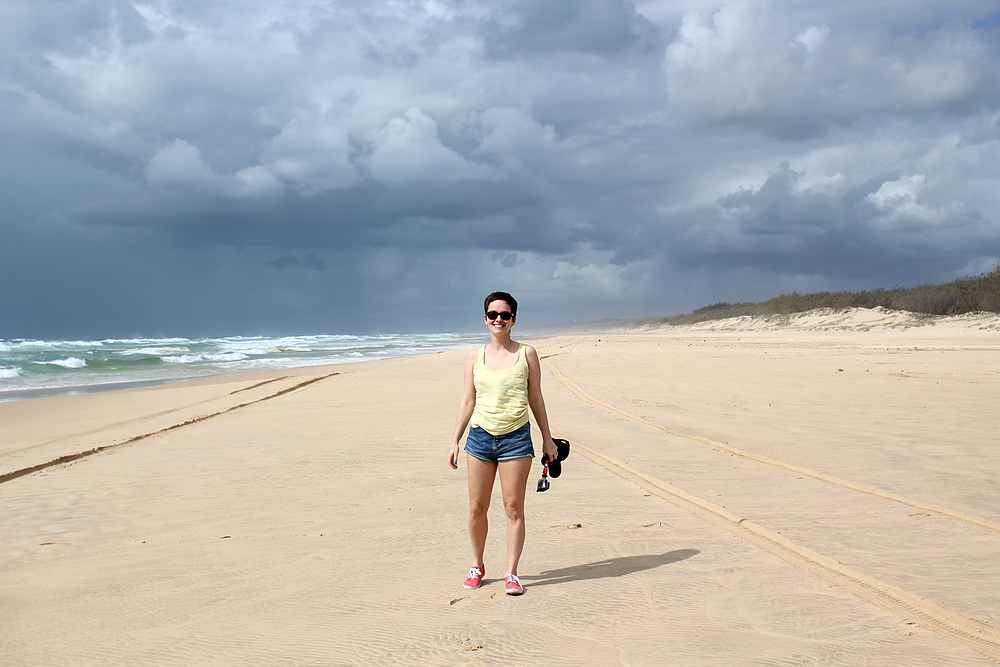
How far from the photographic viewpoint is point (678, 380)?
15477 millimetres

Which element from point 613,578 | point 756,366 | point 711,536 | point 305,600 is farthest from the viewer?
point 756,366

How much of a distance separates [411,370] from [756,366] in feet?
35.1

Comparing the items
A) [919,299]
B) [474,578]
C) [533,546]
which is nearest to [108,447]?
[533,546]

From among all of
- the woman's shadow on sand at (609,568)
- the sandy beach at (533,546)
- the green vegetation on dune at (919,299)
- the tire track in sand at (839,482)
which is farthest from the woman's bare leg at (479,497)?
the green vegetation on dune at (919,299)

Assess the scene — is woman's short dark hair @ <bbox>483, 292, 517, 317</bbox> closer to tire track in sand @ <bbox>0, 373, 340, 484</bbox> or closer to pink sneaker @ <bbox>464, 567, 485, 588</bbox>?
pink sneaker @ <bbox>464, 567, 485, 588</bbox>

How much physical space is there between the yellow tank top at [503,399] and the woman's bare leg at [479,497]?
0.21 meters

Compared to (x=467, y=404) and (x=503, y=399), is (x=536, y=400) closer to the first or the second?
(x=503, y=399)

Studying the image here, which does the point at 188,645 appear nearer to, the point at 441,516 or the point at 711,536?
the point at 441,516

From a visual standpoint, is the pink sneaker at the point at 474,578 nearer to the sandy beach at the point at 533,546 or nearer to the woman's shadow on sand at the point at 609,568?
the sandy beach at the point at 533,546

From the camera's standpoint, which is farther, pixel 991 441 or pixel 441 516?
pixel 991 441

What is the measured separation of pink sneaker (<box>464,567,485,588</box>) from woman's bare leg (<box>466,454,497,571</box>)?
30 mm

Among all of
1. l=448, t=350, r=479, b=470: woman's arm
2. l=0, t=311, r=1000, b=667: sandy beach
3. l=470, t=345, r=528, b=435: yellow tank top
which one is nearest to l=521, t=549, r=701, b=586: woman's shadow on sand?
l=0, t=311, r=1000, b=667: sandy beach

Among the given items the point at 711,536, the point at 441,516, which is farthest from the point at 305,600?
the point at 711,536

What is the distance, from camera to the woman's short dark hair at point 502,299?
3732mm
